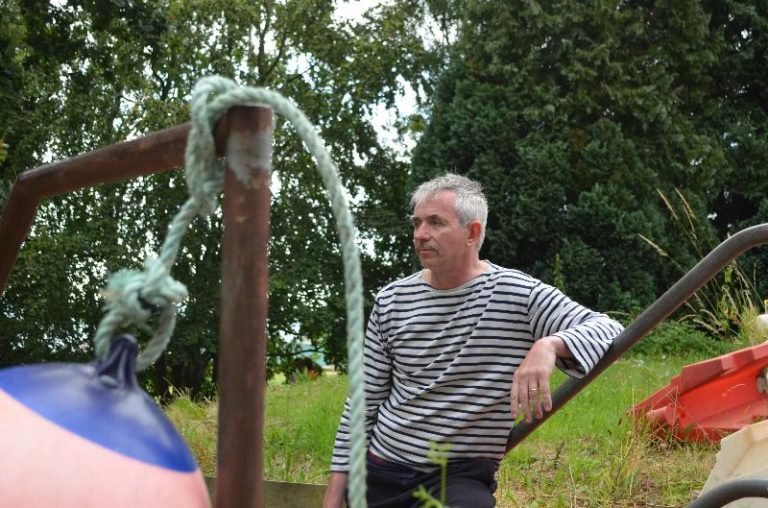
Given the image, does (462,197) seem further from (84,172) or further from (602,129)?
(602,129)

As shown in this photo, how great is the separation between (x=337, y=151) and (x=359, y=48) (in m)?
1.96

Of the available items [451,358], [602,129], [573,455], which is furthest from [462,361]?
[602,129]

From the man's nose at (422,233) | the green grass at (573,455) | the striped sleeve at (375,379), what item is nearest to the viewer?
the man's nose at (422,233)

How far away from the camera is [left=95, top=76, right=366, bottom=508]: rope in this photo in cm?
88

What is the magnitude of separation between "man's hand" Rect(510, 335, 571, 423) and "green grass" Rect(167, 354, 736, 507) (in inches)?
57.6

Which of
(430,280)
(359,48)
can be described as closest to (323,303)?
(359,48)

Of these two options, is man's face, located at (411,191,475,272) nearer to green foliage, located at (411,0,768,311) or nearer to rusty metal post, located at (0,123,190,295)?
rusty metal post, located at (0,123,190,295)

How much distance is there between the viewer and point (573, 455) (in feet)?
14.1

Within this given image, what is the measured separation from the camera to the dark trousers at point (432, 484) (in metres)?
2.51

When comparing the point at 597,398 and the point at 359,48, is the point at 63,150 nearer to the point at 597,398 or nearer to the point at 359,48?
the point at 359,48

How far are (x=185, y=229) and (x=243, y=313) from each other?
11 cm

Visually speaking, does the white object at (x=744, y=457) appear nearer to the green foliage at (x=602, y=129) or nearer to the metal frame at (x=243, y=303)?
the metal frame at (x=243, y=303)

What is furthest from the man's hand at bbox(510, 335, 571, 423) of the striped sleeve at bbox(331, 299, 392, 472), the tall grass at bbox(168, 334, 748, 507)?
the tall grass at bbox(168, 334, 748, 507)

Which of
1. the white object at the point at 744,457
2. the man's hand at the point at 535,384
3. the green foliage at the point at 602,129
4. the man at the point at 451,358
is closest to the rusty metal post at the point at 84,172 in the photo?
the man's hand at the point at 535,384
